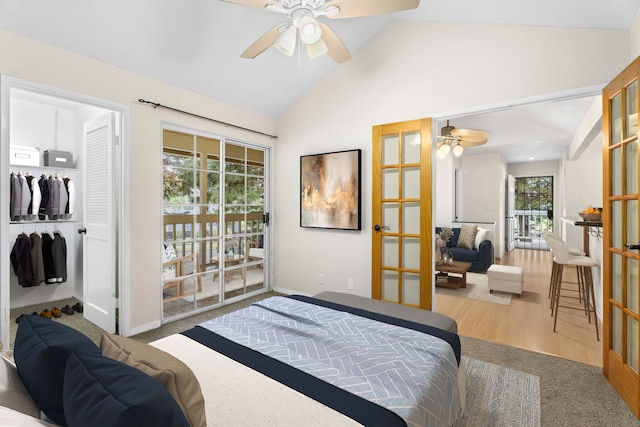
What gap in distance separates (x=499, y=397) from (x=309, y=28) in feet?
8.86

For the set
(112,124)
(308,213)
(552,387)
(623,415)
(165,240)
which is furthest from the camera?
(308,213)

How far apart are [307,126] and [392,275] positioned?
2212mm

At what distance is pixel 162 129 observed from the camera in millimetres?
3221

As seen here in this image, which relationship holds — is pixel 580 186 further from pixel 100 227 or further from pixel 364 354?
pixel 100 227

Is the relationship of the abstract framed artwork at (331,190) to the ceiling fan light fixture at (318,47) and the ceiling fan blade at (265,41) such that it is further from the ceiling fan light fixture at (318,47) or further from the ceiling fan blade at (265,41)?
the ceiling fan blade at (265,41)

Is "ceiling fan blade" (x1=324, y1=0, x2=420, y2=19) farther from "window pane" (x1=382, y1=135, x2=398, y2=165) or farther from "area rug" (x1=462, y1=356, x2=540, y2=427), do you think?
"area rug" (x1=462, y1=356, x2=540, y2=427)

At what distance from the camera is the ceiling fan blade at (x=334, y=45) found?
7.37 feet

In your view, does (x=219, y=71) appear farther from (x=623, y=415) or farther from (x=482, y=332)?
(x=623, y=415)

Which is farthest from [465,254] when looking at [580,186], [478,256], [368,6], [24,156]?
[24,156]

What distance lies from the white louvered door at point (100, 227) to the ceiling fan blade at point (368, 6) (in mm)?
2304

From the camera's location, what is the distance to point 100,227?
3.09 m

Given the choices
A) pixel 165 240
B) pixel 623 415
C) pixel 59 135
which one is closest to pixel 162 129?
pixel 165 240

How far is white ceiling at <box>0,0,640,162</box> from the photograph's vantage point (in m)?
2.28

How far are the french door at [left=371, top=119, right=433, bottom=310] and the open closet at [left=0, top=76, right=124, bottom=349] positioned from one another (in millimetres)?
2628
